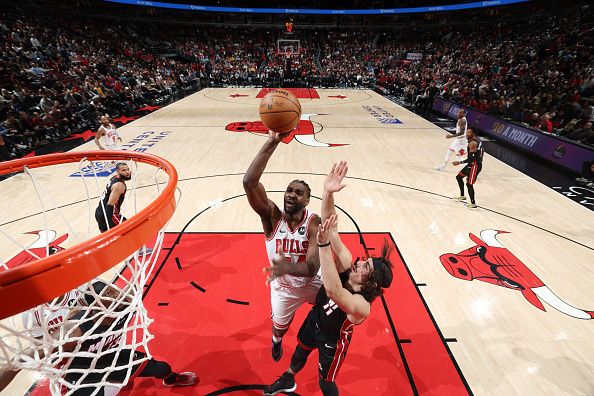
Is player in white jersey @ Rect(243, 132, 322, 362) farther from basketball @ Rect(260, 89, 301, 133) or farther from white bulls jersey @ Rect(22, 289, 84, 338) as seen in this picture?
white bulls jersey @ Rect(22, 289, 84, 338)

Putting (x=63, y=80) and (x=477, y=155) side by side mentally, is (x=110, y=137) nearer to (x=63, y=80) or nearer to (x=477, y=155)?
(x=477, y=155)

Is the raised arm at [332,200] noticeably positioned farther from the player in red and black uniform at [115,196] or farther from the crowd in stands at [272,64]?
the crowd in stands at [272,64]

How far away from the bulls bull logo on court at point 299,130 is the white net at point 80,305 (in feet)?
16.6

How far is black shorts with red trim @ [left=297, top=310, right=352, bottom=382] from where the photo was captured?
8.22 ft

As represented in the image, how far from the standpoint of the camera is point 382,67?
32.5 meters

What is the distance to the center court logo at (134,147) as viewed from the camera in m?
8.24

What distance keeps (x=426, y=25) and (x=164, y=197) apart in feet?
133

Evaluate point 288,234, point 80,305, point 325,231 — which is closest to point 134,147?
point 80,305

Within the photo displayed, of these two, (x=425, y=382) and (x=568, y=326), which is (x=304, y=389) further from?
(x=568, y=326)

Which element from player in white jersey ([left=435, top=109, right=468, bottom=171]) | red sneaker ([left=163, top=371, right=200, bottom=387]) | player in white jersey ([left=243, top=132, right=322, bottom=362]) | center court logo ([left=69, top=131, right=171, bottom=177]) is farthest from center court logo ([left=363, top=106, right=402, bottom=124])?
red sneaker ([left=163, top=371, right=200, bottom=387])

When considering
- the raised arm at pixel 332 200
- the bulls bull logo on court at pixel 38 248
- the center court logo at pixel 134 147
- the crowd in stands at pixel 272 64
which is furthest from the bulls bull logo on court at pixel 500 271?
the center court logo at pixel 134 147

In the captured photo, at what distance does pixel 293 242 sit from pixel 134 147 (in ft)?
30.2

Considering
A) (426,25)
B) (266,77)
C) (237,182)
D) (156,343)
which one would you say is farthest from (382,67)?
(156,343)

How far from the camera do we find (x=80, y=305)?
229 cm
